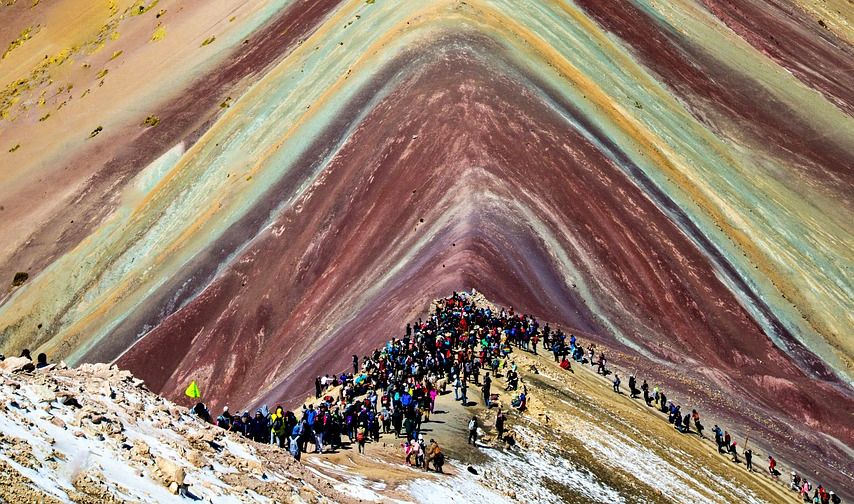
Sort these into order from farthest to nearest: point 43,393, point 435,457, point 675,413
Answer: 1. point 675,413
2. point 435,457
3. point 43,393

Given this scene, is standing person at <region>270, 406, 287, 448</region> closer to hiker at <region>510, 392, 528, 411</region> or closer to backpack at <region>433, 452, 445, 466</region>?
backpack at <region>433, 452, 445, 466</region>

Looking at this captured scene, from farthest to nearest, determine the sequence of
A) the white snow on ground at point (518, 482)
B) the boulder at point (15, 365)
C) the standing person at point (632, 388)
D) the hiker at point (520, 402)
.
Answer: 1. the standing person at point (632, 388)
2. the hiker at point (520, 402)
3. the white snow on ground at point (518, 482)
4. the boulder at point (15, 365)

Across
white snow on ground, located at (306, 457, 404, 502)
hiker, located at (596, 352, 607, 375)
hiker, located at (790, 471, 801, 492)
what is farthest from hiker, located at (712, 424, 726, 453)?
white snow on ground, located at (306, 457, 404, 502)

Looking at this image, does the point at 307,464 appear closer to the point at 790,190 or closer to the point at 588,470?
the point at 588,470

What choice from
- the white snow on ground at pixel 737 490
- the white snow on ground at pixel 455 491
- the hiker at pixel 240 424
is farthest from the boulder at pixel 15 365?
the white snow on ground at pixel 737 490

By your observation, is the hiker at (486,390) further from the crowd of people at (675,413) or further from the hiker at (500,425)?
the crowd of people at (675,413)

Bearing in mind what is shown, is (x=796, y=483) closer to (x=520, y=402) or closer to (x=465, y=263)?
(x=520, y=402)

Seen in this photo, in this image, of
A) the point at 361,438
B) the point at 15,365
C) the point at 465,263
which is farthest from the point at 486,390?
the point at 465,263

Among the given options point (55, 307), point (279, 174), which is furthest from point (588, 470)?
point (55, 307)
